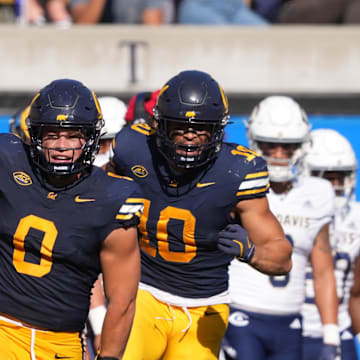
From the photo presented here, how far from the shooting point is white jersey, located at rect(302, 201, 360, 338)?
506 centimetres

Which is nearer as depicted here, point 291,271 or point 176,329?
point 176,329

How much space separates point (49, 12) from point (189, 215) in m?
3.83

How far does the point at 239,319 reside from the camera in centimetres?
470

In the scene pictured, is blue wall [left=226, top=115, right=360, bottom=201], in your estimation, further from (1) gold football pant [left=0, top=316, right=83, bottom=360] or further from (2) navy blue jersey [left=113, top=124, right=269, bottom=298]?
(1) gold football pant [left=0, top=316, right=83, bottom=360]

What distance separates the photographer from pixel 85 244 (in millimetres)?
3406

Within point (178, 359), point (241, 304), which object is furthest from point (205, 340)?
point (241, 304)

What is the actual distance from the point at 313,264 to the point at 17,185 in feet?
6.53

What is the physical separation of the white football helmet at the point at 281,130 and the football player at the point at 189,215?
876mm

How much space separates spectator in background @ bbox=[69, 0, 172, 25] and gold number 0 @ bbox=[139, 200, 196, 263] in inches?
138

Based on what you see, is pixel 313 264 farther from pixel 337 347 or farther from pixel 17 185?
pixel 17 185

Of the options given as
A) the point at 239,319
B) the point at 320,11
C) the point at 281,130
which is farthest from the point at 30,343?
the point at 320,11

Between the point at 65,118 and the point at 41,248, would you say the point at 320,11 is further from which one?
the point at 41,248

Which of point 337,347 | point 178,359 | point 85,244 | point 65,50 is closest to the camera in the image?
point 85,244

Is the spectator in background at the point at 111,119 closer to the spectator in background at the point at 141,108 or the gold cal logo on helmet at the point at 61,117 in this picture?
the spectator in background at the point at 141,108
